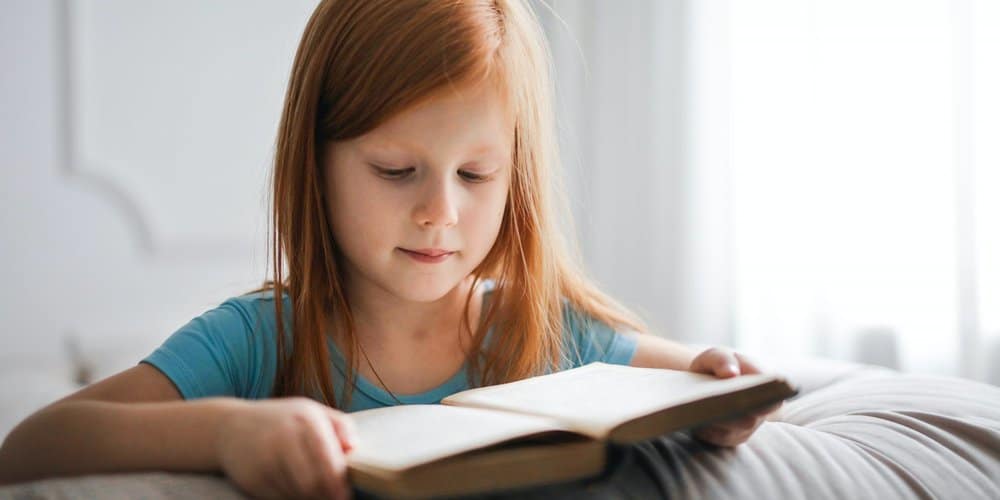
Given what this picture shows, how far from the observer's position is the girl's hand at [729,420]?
0.62m

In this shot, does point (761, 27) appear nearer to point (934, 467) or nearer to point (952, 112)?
point (952, 112)

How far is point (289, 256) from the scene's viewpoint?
0.92 m

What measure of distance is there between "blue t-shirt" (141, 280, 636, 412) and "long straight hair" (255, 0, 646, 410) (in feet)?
0.04

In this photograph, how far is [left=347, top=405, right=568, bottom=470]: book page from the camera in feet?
1.50

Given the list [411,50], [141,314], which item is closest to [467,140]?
[411,50]

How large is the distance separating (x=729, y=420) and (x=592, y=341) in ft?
1.39

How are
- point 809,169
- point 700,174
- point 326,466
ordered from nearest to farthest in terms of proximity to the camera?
1. point 326,466
2. point 809,169
3. point 700,174

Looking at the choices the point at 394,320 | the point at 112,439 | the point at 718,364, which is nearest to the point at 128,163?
the point at 394,320

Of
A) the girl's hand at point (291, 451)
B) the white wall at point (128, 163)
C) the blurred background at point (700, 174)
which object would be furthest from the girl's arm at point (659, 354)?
the white wall at point (128, 163)

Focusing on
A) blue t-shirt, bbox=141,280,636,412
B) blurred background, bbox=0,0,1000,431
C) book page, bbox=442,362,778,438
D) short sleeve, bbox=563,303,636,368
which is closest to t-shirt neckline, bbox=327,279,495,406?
blue t-shirt, bbox=141,280,636,412

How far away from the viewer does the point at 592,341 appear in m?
1.02

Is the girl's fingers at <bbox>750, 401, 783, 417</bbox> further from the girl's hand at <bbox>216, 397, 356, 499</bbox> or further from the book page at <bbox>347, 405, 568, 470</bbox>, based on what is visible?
the girl's hand at <bbox>216, 397, 356, 499</bbox>

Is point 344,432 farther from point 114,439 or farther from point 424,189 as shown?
point 424,189

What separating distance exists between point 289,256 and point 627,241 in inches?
58.0
